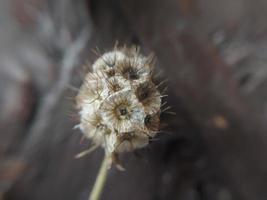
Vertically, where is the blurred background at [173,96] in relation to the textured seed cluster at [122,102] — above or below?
above

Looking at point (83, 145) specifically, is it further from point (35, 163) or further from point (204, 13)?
point (204, 13)

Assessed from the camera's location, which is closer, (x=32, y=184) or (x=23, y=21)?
(x=32, y=184)

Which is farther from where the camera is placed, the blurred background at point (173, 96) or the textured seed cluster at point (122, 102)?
the blurred background at point (173, 96)

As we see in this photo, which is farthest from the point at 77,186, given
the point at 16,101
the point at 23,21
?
the point at 23,21

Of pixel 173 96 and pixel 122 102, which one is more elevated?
pixel 173 96
